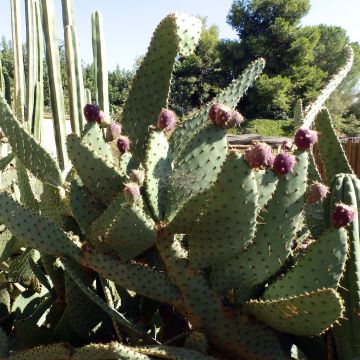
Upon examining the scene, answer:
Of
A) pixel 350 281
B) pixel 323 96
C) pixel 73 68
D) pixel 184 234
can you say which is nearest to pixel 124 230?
pixel 184 234

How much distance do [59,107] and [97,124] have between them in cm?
433

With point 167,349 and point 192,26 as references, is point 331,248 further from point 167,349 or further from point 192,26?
point 192,26

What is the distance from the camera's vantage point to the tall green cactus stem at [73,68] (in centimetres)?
639

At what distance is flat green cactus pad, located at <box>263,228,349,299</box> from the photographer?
5.50 ft

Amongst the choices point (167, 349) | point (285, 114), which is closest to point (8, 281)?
point (167, 349)

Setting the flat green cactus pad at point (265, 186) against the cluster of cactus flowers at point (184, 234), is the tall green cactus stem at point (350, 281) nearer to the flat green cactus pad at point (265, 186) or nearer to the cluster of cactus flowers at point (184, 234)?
the cluster of cactus flowers at point (184, 234)

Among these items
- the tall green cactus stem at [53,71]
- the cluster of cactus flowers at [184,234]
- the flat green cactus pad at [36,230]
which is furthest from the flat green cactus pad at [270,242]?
the tall green cactus stem at [53,71]

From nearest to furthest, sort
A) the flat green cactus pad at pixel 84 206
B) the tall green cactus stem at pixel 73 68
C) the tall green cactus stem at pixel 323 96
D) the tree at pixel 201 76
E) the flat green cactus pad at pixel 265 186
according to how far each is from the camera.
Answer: the flat green cactus pad at pixel 265 186 → the flat green cactus pad at pixel 84 206 → the tall green cactus stem at pixel 323 96 → the tall green cactus stem at pixel 73 68 → the tree at pixel 201 76

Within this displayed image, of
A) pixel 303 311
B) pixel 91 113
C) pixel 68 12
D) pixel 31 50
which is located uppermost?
pixel 68 12

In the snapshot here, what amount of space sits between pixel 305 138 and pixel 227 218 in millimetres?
355

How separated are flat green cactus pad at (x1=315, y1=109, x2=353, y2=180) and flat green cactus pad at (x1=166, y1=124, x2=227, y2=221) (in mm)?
555

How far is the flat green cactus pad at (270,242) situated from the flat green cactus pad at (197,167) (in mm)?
226

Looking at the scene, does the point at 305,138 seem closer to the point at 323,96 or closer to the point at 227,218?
the point at 227,218

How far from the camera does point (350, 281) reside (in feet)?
6.12
